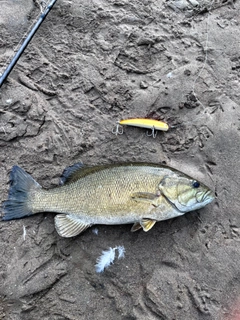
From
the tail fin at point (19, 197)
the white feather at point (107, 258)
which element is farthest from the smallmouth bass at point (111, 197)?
the white feather at point (107, 258)

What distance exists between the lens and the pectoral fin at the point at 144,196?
322 centimetres

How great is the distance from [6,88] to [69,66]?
2.35 ft

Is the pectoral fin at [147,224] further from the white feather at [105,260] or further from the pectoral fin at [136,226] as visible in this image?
the white feather at [105,260]

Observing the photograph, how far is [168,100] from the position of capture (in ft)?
12.5

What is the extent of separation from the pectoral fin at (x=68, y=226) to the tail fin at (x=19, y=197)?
0.29 metres

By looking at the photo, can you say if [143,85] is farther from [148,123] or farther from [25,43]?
[25,43]

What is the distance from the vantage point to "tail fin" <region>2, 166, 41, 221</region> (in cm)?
336

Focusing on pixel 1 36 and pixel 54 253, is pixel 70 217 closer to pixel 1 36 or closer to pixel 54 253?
pixel 54 253

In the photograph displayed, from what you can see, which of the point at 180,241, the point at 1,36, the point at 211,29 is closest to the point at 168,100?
the point at 211,29

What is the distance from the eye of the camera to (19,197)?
3359mm

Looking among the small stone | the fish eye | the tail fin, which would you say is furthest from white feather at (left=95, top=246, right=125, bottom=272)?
the small stone

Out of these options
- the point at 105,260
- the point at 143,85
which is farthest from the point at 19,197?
the point at 143,85

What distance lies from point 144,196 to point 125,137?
0.77 m

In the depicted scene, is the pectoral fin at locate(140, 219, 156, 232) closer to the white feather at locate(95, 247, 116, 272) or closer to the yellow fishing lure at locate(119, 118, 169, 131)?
the white feather at locate(95, 247, 116, 272)
